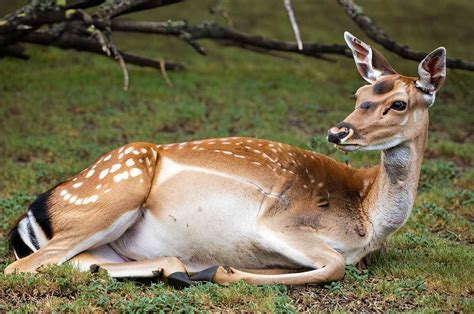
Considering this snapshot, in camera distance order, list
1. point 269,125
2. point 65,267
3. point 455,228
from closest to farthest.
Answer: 1. point 65,267
2. point 455,228
3. point 269,125

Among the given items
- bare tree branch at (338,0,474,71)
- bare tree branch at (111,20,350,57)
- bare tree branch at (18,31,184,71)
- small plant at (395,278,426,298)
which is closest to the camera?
small plant at (395,278,426,298)

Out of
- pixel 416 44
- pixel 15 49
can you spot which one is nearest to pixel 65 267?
pixel 15 49

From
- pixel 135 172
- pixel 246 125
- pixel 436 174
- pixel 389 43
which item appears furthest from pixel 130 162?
pixel 246 125

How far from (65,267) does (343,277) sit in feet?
5.67

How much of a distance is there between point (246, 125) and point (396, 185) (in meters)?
4.85

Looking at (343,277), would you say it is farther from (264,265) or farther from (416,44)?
(416,44)

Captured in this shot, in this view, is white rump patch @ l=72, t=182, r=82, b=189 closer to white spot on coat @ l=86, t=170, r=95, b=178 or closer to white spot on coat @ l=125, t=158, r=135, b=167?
white spot on coat @ l=86, t=170, r=95, b=178

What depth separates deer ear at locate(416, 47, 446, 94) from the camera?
5301 millimetres

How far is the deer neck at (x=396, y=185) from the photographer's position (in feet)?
17.6

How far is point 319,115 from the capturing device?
10781mm

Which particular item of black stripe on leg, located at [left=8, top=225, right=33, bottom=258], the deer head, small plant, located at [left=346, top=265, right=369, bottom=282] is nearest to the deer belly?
small plant, located at [left=346, top=265, right=369, bottom=282]

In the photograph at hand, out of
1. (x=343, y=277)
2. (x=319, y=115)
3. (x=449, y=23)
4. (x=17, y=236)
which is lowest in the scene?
(x=449, y=23)

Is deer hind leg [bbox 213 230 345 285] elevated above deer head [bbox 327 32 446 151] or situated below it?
below

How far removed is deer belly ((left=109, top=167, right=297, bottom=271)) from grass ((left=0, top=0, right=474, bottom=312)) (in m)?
0.42
